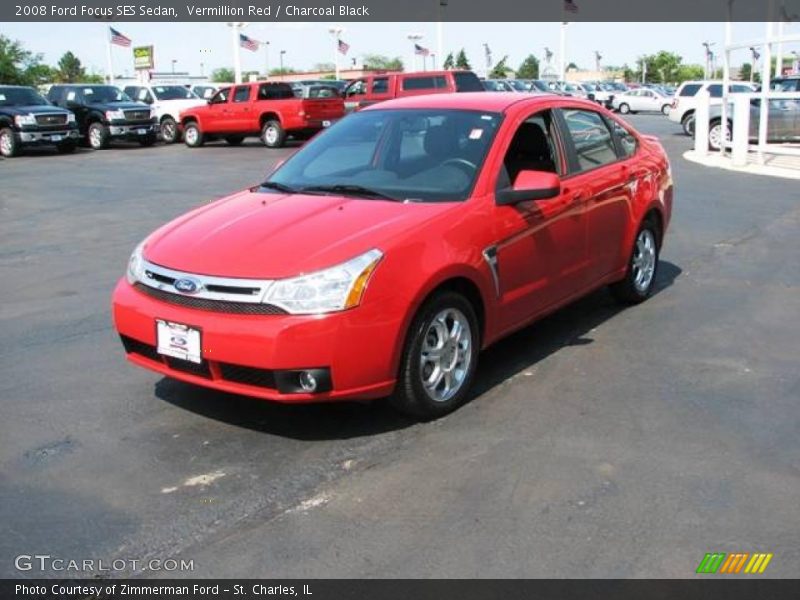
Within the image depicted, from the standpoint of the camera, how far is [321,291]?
12.8ft

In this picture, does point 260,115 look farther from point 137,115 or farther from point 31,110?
point 31,110

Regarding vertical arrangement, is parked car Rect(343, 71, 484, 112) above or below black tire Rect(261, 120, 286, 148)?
above

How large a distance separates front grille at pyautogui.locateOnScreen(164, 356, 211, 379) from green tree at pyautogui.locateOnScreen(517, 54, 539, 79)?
4327 inches

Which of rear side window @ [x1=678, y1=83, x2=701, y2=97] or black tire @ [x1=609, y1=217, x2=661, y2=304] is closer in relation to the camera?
black tire @ [x1=609, y1=217, x2=661, y2=304]

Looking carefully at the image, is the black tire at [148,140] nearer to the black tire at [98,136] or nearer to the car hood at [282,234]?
the black tire at [98,136]

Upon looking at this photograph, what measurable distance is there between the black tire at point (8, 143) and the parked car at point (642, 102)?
Result: 31884 millimetres

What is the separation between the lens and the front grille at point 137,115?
25.0 metres

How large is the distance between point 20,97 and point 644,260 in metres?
21.0

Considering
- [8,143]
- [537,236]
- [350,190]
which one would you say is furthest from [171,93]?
[537,236]

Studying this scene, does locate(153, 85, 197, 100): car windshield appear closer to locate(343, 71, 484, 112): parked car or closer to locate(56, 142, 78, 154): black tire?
locate(56, 142, 78, 154): black tire

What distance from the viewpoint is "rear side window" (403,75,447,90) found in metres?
23.5

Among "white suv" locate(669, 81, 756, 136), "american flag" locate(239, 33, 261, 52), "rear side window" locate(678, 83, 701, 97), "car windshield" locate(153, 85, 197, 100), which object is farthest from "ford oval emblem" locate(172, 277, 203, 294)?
"american flag" locate(239, 33, 261, 52)

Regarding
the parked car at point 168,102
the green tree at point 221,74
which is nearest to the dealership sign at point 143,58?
the parked car at point 168,102

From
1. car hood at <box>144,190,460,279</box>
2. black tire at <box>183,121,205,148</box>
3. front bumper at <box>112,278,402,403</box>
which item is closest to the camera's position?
front bumper at <box>112,278,402,403</box>
